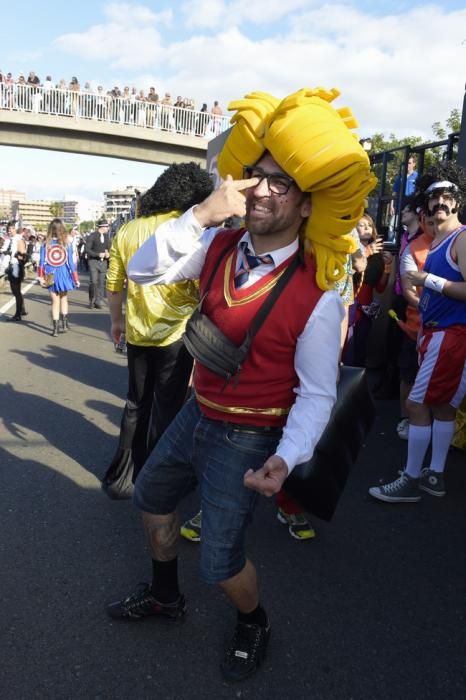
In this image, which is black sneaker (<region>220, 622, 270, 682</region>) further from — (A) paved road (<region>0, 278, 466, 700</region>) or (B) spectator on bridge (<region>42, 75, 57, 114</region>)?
(B) spectator on bridge (<region>42, 75, 57, 114</region>)

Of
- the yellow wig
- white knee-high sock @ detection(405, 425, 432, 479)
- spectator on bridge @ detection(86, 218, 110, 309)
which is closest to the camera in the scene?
the yellow wig

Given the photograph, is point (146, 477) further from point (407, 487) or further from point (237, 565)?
point (407, 487)

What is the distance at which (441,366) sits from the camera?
358 centimetres

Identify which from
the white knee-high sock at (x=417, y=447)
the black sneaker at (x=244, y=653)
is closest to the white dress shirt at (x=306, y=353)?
the black sneaker at (x=244, y=653)

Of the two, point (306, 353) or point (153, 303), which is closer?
point (306, 353)

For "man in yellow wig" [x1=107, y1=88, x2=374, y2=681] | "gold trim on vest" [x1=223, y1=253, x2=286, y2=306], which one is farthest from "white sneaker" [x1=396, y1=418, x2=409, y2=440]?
"gold trim on vest" [x1=223, y1=253, x2=286, y2=306]

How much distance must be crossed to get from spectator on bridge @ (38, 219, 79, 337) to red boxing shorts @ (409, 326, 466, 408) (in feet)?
22.3

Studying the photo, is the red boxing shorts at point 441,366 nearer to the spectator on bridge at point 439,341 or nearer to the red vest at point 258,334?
the spectator on bridge at point 439,341

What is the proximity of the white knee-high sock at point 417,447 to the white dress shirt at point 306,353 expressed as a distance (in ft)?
6.91

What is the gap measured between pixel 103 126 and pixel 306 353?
86.5 feet

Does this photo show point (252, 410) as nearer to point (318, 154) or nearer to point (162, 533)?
point (162, 533)

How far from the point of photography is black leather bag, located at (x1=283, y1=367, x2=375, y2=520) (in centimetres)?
194

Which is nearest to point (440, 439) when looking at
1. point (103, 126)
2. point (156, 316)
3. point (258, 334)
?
point (156, 316)

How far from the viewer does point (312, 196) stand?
1.89 m
